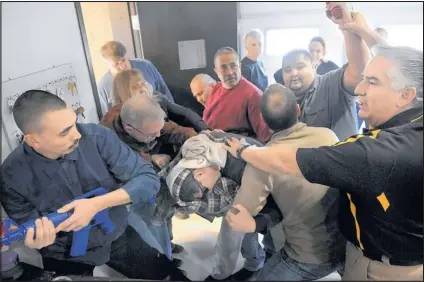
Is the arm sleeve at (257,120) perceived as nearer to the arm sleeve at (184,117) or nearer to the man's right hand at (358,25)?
the arm sleeve at (184,117)

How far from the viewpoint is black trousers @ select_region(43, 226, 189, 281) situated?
1059 mm

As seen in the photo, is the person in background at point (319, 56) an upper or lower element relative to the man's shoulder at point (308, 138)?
upper

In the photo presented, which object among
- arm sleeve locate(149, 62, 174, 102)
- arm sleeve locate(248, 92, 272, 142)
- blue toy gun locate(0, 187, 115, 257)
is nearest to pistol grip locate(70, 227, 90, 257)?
blue toy gun locate(0, 187, 115, 257)

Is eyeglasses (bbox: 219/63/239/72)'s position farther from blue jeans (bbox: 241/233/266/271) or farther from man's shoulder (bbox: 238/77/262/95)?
blue jeans (bbox: 241/233/266/271)

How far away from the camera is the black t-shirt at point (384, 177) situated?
83 centimetres

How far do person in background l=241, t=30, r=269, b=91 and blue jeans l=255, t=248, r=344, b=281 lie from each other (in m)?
0.47

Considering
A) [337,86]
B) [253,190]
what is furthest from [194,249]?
[337,86]

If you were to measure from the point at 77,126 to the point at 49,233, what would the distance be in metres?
0.29

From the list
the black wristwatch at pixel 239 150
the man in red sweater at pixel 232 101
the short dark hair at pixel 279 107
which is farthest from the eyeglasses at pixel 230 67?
the black wristwatch at pixel 239 150

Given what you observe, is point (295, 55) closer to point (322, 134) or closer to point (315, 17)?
point (315, 17)

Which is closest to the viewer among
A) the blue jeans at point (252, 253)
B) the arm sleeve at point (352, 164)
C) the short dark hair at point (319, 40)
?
the arm sleeve at point (352, 164)

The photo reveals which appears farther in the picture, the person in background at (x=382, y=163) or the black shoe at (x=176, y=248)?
the black shoe at (x=176, y=248)

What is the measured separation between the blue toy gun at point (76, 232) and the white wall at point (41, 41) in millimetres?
191

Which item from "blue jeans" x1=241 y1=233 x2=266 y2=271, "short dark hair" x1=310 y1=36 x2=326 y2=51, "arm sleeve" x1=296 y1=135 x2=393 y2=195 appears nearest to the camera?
"arm sleeve" x1=296 y1=135 x2=393 y2=195
